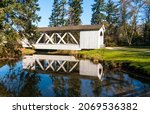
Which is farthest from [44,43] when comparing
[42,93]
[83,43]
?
[42,93]

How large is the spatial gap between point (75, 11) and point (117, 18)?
13.5 metres

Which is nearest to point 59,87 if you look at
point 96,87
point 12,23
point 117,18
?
point 96,87

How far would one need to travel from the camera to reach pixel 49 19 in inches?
3506

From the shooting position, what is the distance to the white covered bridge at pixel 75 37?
44263mm

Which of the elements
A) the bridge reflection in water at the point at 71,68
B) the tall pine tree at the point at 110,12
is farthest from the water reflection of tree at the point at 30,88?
the tall pine tree at the point at 110,12

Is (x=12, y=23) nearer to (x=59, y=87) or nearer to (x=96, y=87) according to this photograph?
(x=59, y=87)

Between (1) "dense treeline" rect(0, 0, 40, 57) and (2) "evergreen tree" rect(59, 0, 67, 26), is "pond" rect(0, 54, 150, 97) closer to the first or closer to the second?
(1) "dense treeline" rect(0, 0, 40, 57)

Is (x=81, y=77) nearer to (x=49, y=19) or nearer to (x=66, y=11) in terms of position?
(x=66, y=11)

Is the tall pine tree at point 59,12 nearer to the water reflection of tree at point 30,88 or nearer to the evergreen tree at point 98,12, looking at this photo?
the evergreen tree at point 98,12

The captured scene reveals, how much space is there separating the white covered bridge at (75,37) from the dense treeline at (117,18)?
13.5m

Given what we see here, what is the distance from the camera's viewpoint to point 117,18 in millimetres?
71438

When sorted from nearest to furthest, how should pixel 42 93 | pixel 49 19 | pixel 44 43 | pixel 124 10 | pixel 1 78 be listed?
1. pixel 42 93
2. pixel 1 78
3. pixel 44 43
4. pixel 124 10
5. pixel 49 19

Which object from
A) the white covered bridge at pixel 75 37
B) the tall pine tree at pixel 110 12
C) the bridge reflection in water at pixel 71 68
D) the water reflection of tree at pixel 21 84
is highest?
the tall pine tree at pixel 110 12

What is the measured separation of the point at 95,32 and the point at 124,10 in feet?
68.5
